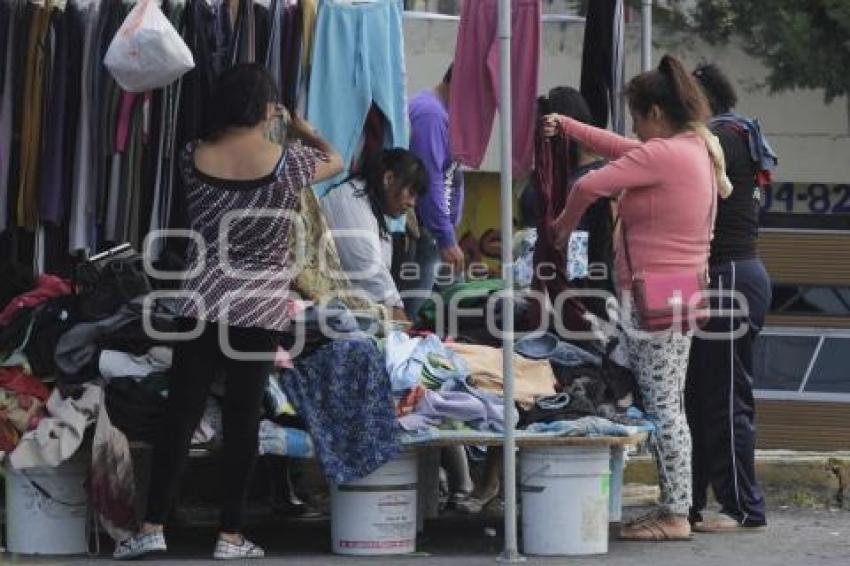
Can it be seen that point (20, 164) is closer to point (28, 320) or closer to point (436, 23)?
point (28, 320)

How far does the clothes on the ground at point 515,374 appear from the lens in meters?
8.30

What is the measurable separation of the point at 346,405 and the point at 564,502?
0.97 metres

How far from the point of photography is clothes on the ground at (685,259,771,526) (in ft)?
28.0

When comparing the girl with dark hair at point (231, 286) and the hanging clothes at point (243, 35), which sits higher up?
the hanging clothes at point (243, 35)

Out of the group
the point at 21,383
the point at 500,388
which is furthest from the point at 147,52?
the point at 500,388

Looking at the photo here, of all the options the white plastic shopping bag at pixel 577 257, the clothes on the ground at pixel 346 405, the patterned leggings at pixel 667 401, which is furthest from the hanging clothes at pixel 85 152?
the patterned leggings at pixel 667 401

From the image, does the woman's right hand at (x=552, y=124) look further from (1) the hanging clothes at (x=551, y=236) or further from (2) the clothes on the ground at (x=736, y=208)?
(2) the clothes on the ground at (x=736, y=208)

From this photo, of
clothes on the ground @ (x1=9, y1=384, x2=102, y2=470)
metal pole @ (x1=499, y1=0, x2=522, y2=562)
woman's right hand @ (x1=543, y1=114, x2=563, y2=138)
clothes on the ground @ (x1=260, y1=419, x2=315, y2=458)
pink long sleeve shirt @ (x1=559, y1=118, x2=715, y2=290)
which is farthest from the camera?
woman's right hand @ (x1=543, y1=114, x2=563, y2=138)

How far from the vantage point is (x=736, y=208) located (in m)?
8.65

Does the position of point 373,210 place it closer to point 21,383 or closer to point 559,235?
point 559,235

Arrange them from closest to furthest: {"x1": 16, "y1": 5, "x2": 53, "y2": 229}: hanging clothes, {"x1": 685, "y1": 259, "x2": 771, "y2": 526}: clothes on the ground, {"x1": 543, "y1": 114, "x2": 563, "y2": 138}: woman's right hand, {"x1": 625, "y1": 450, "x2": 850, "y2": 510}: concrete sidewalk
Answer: {"x1": 685, "y1": 259, "x2": 771, "y2": 526}: clothes on the ground < {"x1": 543, "y1": 114, "x2": 563, "y2": 138}: woman's right hand < {"x1": 16, "y1": 5, "x2": 53, "y2": 229}: hanging clothes < {"x1": 625, "y1": 450, "x2": 850, "y2": 510}: concrete sidewalk

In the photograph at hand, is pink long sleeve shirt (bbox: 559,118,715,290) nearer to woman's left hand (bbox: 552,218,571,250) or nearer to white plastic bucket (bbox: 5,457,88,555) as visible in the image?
woman's left hand (bbox: 552,218,571,250)

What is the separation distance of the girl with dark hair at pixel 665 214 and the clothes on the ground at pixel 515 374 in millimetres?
386

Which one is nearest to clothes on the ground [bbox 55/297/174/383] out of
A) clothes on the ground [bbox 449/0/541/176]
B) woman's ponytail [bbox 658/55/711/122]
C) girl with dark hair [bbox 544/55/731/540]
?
girl with dark hair [bbox 544/55/731/540]
